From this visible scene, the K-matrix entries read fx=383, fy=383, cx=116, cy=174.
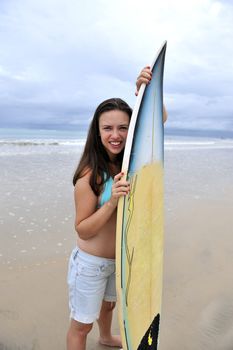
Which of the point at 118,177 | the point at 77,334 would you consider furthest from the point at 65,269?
the point at 118,177

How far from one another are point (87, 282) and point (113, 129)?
0.82 metres

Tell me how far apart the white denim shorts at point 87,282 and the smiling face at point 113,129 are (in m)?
0.59

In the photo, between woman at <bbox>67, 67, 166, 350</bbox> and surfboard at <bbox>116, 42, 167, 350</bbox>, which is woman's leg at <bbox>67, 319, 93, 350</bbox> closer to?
woman at <bbox>67, 67, 166, 350</bbox>

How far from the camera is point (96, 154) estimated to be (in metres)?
2.01

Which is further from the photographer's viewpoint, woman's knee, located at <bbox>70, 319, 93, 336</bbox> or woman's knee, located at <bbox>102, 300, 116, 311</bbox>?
woman's knee, located at <bbox>102, 300, 116, 311</bbox>

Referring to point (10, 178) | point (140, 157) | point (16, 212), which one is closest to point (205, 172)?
point (10, 178)

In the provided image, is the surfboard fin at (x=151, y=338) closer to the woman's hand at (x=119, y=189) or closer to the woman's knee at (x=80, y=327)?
the woman's knee at (x=80, y=327)

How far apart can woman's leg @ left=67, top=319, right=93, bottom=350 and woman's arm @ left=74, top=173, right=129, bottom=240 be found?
54 centimetres

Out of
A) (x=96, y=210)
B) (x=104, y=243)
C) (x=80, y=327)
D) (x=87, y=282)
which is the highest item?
(x=96, y=210)

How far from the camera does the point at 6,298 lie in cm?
334

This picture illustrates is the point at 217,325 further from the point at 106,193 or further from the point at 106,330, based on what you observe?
the point at 106,193

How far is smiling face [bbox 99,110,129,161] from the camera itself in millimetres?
1949

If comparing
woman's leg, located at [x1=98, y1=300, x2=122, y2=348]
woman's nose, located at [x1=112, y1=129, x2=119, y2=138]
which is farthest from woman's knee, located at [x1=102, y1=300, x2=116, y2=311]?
woman's nose, located at [x1=112, y1=129, x2=119, y2=138]

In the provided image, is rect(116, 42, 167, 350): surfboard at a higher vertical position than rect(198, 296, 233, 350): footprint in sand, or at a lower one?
higher
